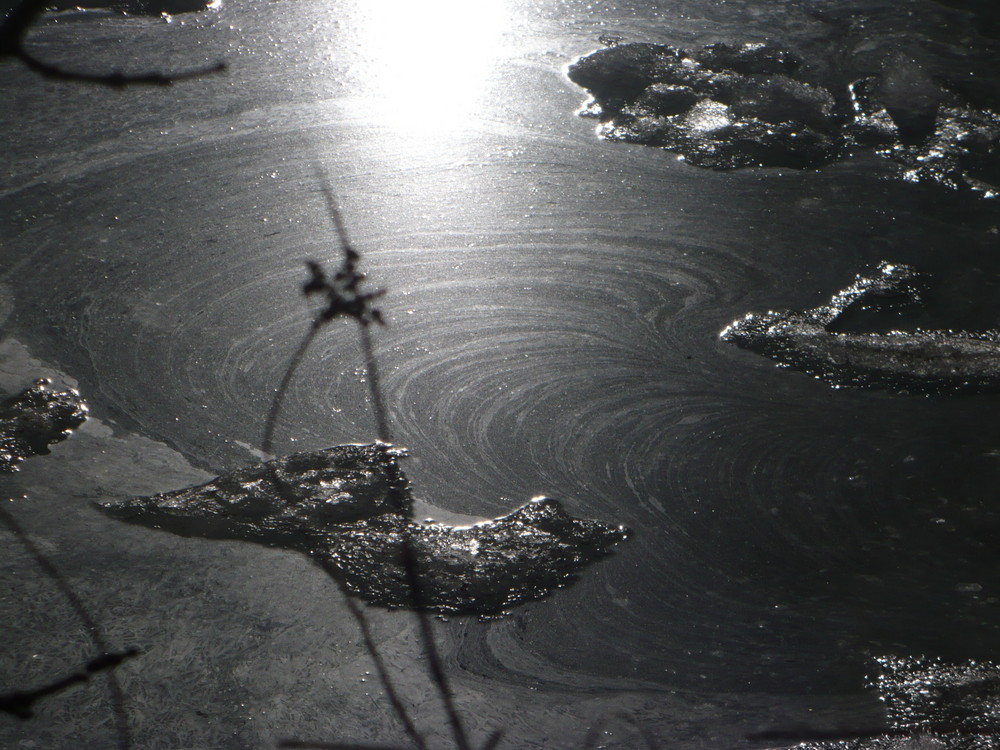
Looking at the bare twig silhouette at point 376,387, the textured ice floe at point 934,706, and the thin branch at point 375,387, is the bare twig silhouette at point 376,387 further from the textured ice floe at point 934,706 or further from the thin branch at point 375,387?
the textured ice floe at point 934,706

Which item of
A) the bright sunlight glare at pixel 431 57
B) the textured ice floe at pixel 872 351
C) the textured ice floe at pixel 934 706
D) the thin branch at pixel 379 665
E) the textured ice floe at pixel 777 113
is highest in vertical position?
the bright sunlight glare at pixel 431 57

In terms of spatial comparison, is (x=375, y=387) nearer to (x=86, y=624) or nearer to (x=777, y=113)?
(x=86, y=624)

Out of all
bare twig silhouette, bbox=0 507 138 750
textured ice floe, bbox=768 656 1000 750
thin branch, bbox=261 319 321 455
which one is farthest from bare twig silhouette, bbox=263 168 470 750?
textured ice floe, bbox=768 656 1000 750

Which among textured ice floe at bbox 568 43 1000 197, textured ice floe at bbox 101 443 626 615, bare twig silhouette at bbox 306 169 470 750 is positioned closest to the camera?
bare twig silhouette at bbox 306 169 470 750

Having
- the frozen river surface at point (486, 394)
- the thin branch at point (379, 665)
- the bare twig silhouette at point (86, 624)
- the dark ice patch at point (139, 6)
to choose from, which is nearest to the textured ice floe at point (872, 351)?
the frozen river surface at point (486, 394)

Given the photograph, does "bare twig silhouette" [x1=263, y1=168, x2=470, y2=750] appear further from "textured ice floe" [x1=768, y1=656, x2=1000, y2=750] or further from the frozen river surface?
"textured ice floe" [x1=768, y1=656, x2=1000, y2=750]

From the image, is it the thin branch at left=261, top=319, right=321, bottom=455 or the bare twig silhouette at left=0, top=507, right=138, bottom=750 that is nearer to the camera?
the bare twig silhouette at left=0, top=507, right=138, bottom=750

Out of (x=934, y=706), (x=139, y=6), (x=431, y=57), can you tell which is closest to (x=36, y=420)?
(x=934, y=706)
